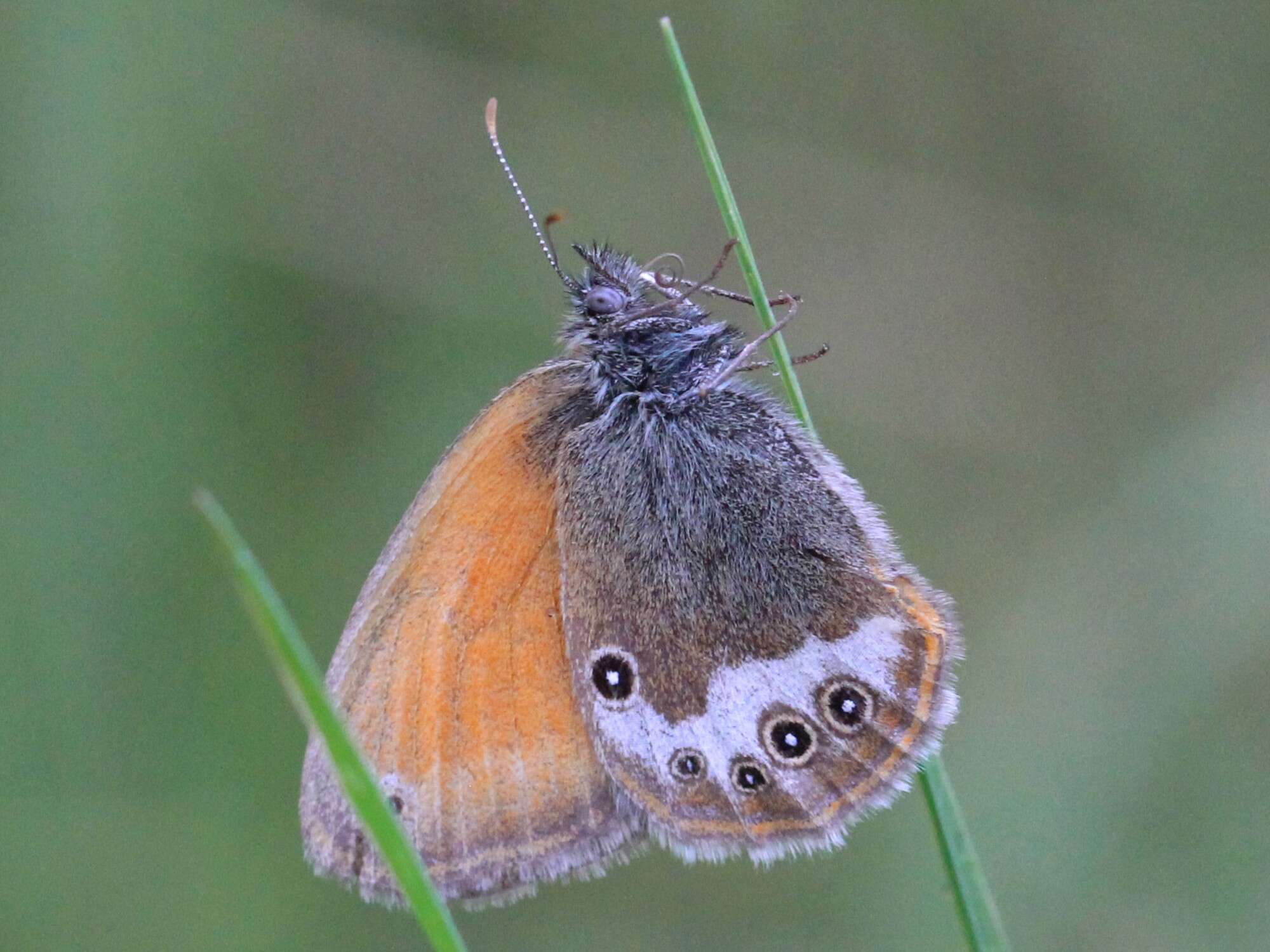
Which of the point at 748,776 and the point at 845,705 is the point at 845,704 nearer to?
the point at 845,705

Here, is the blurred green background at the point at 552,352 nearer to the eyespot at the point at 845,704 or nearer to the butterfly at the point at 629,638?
the butterfly at the point at 629,638

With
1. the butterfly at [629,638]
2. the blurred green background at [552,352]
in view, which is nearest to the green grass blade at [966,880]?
the butterfly at [629,638]

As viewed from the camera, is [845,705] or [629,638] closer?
[845,705]

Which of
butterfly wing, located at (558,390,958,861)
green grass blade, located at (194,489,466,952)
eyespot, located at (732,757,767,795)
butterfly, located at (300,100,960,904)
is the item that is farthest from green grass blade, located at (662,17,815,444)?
green grass blade, located at (194,489,466,952)

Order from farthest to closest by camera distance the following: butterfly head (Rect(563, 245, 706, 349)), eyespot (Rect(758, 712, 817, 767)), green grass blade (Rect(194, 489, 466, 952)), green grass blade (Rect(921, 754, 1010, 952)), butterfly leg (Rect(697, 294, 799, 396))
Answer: butterfly head (Rect(563, 245, 706, 349)), butterfly leg (Rect(697, 294, 799, 396)), eyespot (Rect(758, 712, 817, 767)), green grass blade (Rect(921, 754, 1010, 952)), green grass blade (Rect(194, 489, 466, 952))

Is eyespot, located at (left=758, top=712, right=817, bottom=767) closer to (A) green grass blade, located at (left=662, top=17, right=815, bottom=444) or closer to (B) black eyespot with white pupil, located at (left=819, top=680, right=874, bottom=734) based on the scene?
(B) black eyespot with white pupil, located at (left=819, top=680, right=874, bottom=734)

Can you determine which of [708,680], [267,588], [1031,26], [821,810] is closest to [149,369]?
[708,680]

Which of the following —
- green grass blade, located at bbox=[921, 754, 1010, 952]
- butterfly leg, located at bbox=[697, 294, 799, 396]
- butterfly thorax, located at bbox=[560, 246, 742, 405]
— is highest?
butterfly thorax, located at bbox=[560, 246, 742, 405]

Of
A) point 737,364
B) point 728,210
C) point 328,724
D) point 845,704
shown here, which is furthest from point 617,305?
point 328,724
